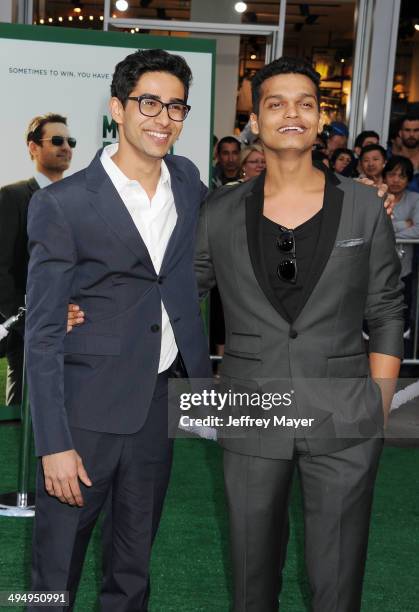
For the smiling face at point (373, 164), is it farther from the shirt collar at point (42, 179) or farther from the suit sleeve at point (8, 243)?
the suit sleeve at point (8, 243)

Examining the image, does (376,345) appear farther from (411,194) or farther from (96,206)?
(411,194)

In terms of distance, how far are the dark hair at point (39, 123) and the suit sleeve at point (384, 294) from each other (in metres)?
3.30

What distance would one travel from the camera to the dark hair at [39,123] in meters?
5.64

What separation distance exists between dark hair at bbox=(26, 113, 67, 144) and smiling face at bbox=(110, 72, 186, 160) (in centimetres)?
286

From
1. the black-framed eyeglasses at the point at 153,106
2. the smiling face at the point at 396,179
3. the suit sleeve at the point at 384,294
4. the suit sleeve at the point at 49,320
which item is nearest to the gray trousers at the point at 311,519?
the suit sleeve at the point at 384,294

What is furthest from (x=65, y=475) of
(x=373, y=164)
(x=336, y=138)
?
(x=336, y=138)

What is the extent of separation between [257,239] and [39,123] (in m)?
3.26

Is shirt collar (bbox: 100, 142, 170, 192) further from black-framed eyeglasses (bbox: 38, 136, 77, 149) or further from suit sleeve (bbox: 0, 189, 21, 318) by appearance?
suit sleeve (bbox: 0, 189, 21, 318)

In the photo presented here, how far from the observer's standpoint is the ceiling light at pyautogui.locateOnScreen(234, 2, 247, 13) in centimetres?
1091

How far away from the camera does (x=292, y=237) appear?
2680 mm

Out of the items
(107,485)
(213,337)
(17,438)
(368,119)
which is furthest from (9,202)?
(368,119)

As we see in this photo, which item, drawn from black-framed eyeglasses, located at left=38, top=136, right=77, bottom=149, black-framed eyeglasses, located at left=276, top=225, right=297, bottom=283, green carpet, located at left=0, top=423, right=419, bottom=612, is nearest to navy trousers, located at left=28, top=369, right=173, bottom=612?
black-framed eyeglasses, located at left=276, top=225, right=297, bottom=283

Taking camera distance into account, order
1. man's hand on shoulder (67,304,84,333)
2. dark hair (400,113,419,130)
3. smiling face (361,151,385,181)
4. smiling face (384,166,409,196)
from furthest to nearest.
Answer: dark hair (400,113,419,130) < smiling face (361,151,385,181) < smiling face (384,166,409,196) < man's hand on shoulder (67,304,84,333)

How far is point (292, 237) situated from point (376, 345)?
437mm
